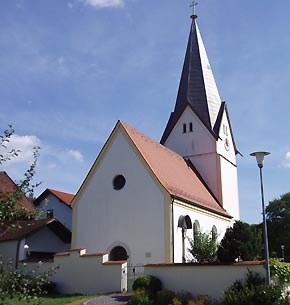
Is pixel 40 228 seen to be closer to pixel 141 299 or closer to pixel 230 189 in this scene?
pixel 141 299

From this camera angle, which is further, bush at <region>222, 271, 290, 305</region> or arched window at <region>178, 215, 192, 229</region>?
arched window at <region>178, 215, 192, 229</region>

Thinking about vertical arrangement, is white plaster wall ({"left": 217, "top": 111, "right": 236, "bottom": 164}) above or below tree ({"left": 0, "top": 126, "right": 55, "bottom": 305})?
above

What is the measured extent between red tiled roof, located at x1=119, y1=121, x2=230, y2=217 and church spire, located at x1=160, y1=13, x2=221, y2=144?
4.87 m

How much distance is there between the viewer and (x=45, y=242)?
1031 inches

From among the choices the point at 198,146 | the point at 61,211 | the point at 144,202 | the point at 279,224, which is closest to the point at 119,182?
the point at 144,202

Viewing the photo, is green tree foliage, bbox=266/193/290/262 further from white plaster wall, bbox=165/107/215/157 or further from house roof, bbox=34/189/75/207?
house roof, bbox=34/189/75/207

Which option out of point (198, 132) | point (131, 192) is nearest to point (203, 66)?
point (198, 132)

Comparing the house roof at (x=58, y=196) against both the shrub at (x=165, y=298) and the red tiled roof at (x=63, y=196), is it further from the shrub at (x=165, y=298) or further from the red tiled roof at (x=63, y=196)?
the shrub at (x=165, y=298)

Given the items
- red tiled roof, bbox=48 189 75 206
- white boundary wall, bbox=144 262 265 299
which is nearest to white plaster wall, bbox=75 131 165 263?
white boundary wall, bbox=144 262 265 299

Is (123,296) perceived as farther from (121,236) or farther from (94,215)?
(94,215)

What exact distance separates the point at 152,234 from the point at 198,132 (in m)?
13.2

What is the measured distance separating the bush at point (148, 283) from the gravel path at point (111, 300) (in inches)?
23.1

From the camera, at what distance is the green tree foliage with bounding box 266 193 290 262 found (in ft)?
166

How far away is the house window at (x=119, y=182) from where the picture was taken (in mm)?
23344
